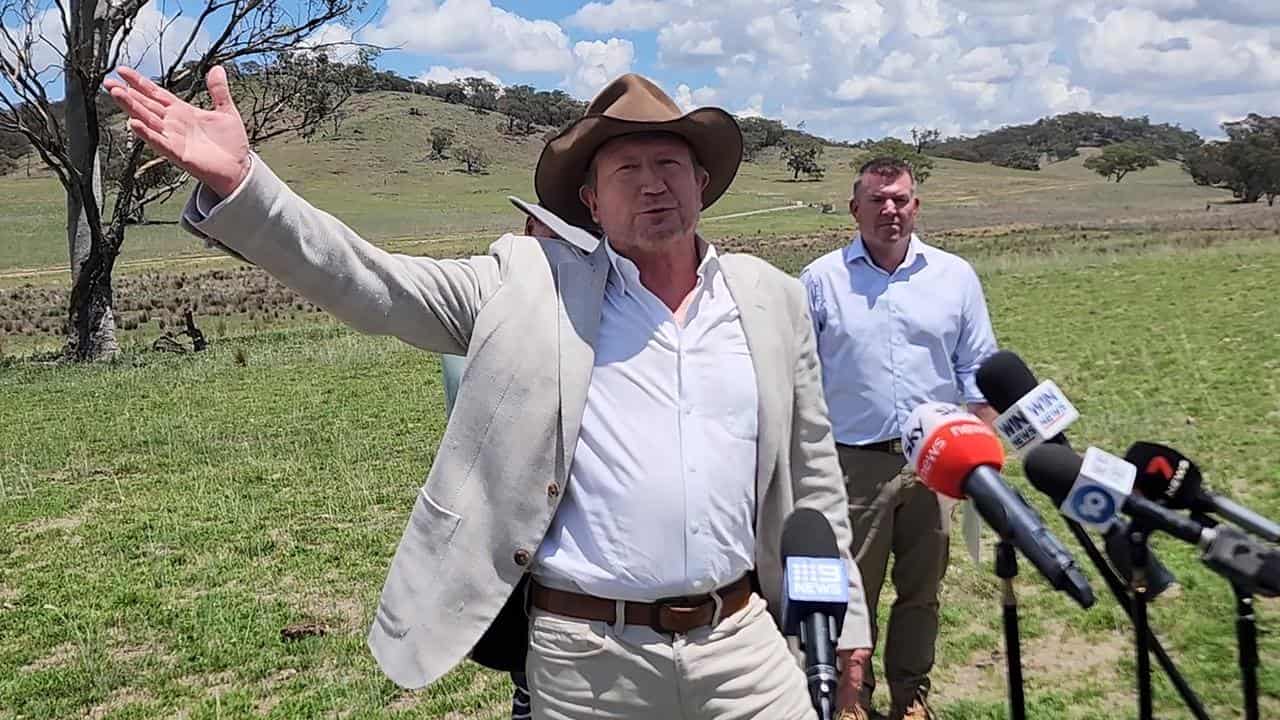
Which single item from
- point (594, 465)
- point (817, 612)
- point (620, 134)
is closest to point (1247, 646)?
point (817, 612)

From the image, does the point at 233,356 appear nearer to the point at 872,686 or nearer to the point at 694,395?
the point at 872,686

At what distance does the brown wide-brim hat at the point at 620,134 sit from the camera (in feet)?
10.1

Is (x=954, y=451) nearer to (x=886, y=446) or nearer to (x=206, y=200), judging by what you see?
(x=206, y=200)

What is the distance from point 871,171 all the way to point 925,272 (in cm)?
53

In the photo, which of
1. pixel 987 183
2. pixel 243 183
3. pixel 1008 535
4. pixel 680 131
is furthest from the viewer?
pixel 987 183

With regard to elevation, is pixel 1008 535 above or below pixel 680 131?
below

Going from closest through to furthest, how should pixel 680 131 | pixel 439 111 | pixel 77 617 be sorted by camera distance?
1. pixel 680 131
2. pixel 77 617
3. pixel 439 111

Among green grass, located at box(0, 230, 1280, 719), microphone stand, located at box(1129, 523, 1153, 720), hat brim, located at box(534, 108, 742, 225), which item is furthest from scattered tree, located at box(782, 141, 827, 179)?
microphone stand, located at box(1129, 523, 1153, 720)

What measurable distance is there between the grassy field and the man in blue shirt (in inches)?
21.7

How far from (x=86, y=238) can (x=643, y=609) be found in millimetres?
23861

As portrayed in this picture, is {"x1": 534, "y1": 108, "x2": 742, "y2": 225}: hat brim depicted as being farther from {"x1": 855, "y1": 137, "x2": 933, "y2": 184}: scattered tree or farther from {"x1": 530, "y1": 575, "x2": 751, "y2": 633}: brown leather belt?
{"x1": 855, "y1": 137, "x2": 933, "y2": 184}: scattered tree

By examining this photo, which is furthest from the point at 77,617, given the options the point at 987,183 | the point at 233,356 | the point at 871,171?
the point at 987,183

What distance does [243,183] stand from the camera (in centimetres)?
254

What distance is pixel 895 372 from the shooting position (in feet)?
16.9
